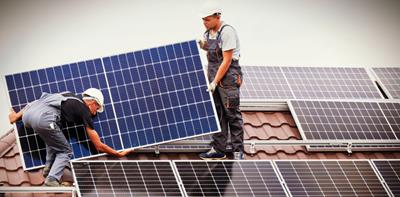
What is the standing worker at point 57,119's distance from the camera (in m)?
15.3

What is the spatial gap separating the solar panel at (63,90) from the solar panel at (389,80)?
641 cm

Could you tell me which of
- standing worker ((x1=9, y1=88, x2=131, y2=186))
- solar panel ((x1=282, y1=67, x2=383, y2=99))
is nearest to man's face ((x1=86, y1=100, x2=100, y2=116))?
standing worker ((x1=9, y1=88, x2=131, y2=186))

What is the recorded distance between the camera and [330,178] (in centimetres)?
1583

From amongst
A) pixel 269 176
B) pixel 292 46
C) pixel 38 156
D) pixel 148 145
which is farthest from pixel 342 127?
pixel 292 46

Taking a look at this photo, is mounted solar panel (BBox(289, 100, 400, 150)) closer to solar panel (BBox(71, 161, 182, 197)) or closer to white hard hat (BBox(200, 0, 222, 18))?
white hard hat (BBox(200, 0, 222, 18))

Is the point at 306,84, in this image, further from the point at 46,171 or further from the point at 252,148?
the point at 46,171

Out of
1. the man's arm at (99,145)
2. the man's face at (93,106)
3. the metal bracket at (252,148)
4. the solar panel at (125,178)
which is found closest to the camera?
the solar panel at (125,178)

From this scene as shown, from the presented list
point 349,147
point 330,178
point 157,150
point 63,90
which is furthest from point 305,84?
point 63,90

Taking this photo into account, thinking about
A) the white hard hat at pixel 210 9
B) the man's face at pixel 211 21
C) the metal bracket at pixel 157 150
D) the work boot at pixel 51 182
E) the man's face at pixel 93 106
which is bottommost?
the work boot at pixel 51 182

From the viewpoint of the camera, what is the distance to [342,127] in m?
17.8

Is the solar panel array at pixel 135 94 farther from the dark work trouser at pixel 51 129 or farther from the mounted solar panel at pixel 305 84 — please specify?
the mounted solar panel at pixel 305 84

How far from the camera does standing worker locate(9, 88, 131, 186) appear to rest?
1534 centimetres

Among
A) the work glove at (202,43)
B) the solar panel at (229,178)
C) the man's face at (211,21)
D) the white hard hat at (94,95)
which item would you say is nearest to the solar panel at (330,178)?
the solar panel at (229,178)

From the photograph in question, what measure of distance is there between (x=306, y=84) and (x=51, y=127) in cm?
621
